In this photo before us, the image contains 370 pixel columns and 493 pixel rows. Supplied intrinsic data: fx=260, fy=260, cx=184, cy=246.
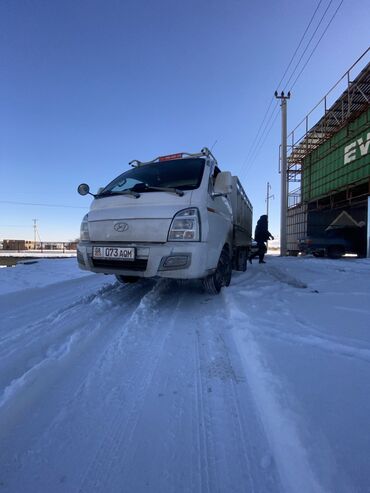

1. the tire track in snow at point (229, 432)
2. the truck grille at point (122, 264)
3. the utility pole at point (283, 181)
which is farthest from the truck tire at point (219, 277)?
the utility pole at point (283, 181)

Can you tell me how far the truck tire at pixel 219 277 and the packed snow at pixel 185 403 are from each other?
2.92ft

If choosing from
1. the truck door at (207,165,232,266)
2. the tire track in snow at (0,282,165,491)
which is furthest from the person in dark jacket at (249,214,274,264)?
the tire track in snow at (0,282,165,491)

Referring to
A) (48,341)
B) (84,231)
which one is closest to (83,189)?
(84,231)

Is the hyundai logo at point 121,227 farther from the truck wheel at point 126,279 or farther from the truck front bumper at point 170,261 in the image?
the truck wheel at point 126,279

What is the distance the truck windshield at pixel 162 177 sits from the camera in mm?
3312

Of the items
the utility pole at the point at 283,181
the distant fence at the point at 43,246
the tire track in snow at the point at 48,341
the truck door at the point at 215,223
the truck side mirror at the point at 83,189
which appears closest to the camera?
the tire track in snow at the point at 48,341

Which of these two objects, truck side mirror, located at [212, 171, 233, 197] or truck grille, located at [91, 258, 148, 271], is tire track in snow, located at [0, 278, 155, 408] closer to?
truck grille, located at [91, 258, 148, 271]

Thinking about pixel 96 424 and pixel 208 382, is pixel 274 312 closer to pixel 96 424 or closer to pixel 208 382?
pixel 208 382

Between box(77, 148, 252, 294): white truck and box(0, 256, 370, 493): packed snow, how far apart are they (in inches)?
23.7

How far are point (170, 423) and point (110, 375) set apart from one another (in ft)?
1.73

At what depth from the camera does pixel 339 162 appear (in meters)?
14.9

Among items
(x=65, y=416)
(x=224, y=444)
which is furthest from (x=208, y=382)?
(x=65, y=416)

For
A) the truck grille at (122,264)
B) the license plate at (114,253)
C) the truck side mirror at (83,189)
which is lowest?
the truck grille at (122,264)

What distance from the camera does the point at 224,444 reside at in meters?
1.09
